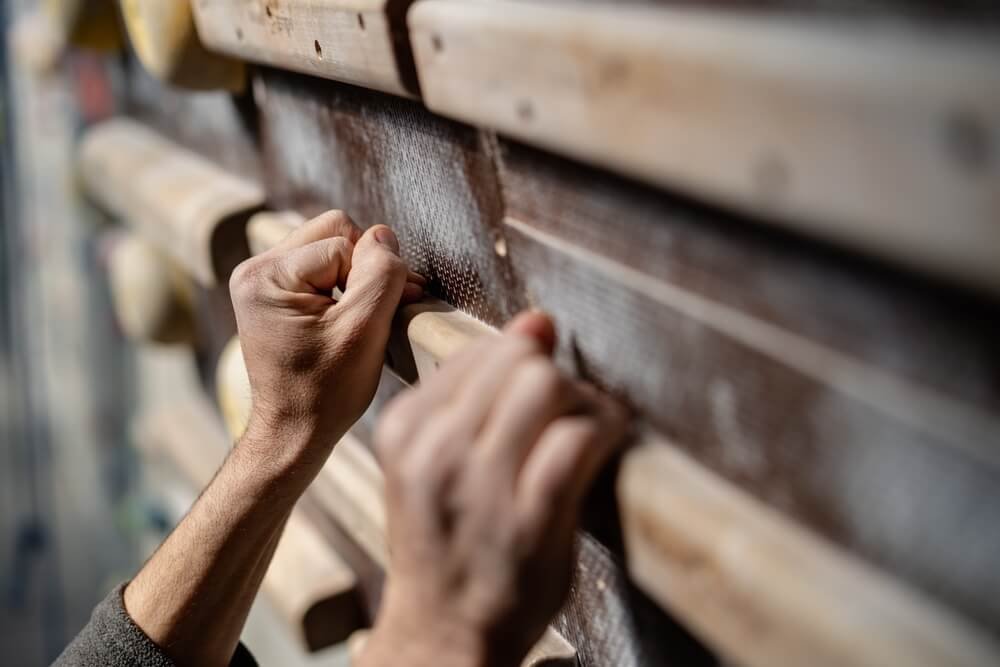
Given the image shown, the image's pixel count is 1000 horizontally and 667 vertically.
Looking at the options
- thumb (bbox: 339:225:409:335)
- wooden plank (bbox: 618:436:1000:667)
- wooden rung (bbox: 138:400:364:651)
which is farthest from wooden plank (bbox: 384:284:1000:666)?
wooden rung (bbox: 138:400:364:651)

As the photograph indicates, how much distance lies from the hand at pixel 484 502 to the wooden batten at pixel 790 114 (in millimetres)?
113

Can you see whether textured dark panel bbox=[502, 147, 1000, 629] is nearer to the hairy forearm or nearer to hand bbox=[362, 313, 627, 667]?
hand bbox=[362, 313, 627, 667]

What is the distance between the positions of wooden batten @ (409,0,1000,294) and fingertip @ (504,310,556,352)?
0.09 m

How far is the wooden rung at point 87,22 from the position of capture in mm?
1510

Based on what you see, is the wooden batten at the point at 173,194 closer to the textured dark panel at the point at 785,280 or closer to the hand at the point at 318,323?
the hand at the point at 318,323

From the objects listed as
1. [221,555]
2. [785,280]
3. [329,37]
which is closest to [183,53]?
[329,37]

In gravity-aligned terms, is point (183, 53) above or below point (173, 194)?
above

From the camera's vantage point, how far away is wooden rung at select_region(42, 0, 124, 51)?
4.95 feet

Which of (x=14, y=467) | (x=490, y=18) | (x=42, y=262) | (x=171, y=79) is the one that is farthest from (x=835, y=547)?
(x=14, y=467)

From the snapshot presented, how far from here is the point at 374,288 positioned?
2.15ft

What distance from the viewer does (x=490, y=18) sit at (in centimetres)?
51

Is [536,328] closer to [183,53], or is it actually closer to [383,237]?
[383,237]

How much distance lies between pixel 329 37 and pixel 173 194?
25.8 inches

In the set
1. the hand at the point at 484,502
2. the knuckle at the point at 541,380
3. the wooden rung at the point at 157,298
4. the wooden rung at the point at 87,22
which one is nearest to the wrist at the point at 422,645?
the hand at the point at 484,502
